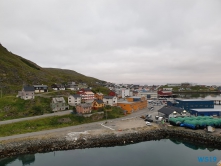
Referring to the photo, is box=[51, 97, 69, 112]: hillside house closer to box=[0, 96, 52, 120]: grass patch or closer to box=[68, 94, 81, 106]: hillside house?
box=[0, 96, 52, 120]: grass patch

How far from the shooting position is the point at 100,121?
38906 mm

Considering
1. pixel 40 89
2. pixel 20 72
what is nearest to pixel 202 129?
pixel 40 89

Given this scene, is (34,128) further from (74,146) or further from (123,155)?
(123,155)

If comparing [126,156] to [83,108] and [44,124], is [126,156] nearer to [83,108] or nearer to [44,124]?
[44,124]

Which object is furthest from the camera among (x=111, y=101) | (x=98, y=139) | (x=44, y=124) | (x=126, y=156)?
(x=111, y=101)

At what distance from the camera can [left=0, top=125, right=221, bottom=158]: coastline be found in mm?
25047

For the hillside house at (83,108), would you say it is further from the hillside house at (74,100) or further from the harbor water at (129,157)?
the harbor water at (129,157)

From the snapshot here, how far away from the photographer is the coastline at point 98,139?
25.0 metres

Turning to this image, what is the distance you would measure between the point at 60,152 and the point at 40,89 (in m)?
40.8

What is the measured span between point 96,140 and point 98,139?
1.38ft

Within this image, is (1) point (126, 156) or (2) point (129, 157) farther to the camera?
(1) point (126, 156)

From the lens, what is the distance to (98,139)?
92.9ft

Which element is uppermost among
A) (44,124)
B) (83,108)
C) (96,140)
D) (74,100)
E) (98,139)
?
(74,100)

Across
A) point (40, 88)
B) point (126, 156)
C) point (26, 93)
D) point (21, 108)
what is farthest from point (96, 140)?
point (40, 88)
